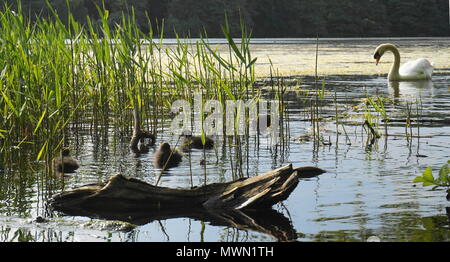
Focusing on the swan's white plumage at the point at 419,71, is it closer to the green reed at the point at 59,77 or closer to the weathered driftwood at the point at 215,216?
the green reed at the point at 59,77

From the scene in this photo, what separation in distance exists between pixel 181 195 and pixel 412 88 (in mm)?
9898

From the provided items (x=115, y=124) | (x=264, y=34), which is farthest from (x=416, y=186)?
(x=264, y=34)

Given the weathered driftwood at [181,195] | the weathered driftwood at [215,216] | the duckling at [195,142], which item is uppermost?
the duckling at [195,142]

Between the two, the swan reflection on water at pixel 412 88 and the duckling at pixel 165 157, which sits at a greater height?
the swan reflection on water at pixel 412 88

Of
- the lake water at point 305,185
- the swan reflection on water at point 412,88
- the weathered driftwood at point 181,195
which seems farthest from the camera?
the swan reflection on water at point 412,88

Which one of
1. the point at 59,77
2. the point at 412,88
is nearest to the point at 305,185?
the point at 59,77

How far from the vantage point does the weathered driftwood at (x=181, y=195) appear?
186 inches

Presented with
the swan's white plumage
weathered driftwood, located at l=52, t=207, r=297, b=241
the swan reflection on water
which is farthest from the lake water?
the swan's white plumage

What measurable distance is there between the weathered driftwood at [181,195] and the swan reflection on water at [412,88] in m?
7.75

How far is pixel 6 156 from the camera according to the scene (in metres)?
6.09

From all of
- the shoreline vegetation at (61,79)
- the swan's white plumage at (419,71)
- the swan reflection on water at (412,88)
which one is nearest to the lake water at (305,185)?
the shoreline vegetation at (61,79)

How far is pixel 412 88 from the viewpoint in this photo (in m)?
14.0
